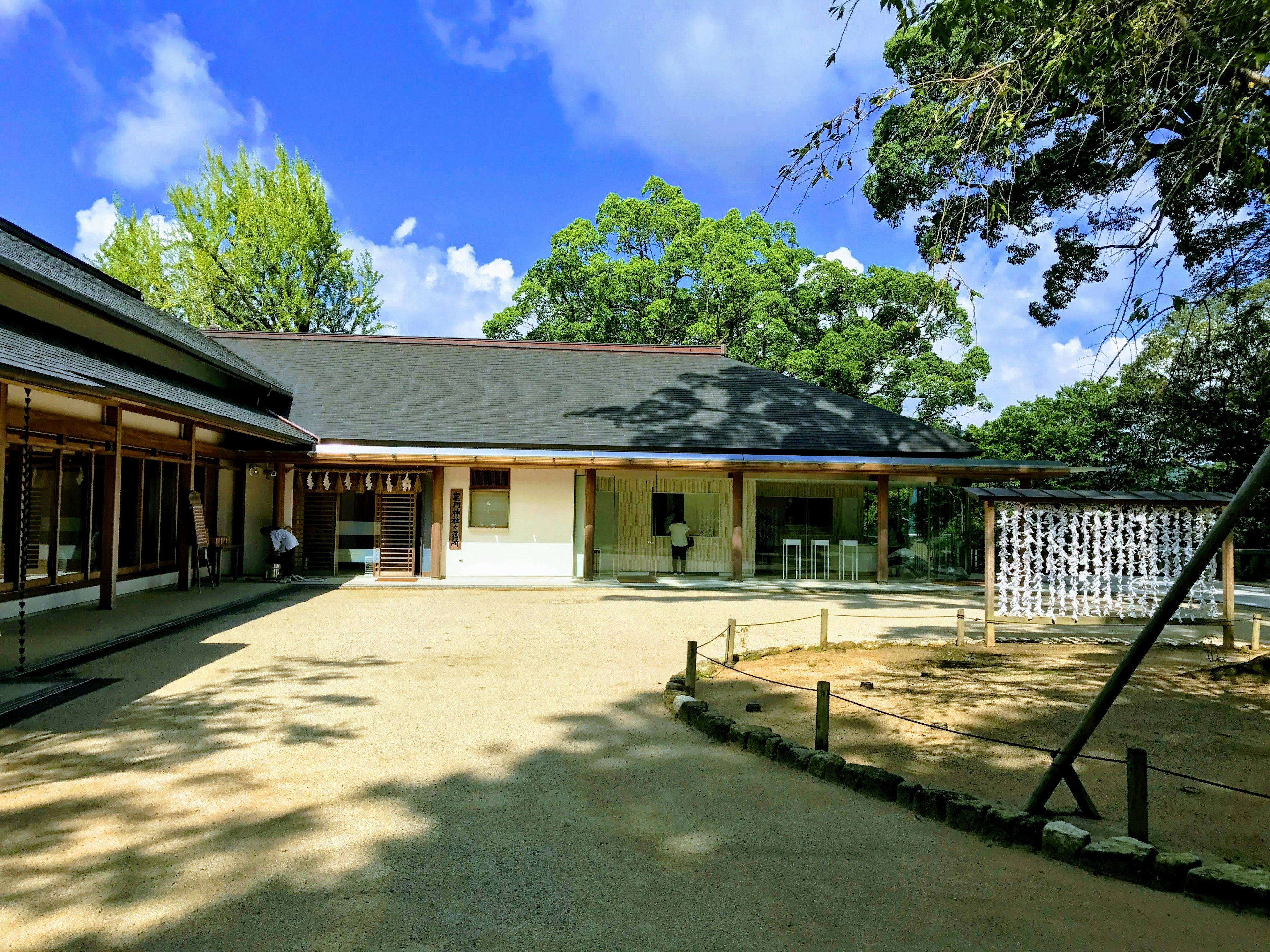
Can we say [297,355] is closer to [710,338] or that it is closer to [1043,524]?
[710,338]

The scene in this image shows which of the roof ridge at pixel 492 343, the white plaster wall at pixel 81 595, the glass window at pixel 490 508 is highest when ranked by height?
the roof ridge at pixel 492 343

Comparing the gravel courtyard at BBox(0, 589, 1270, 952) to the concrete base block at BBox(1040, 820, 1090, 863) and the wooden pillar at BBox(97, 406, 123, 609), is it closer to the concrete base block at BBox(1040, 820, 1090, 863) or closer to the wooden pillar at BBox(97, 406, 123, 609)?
the concrete base block at BBox(1040, 820, 1090, 863)

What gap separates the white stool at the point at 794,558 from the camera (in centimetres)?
1778

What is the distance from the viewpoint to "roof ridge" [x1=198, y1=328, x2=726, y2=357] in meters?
21.5

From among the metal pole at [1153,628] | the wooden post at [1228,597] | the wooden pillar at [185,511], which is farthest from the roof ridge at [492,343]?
the metal pole at [1153,628]

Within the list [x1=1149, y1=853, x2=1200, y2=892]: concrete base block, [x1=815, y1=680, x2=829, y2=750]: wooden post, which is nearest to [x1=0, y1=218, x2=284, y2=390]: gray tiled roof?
[x1=815, y1=680, x2=829, y2=750]: wooden post

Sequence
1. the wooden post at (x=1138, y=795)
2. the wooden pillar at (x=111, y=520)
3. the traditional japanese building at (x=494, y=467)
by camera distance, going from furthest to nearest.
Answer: the traditional japanese building at (x=494, y=467) < the wooden pillar at (x=111, y=520) < the wooden post at (x=1138, y=795)

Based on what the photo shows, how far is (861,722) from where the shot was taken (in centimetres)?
595

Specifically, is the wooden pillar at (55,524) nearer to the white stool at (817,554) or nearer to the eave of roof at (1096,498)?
the eave of roof at (1096,498)

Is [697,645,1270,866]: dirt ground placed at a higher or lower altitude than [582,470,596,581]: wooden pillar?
lower

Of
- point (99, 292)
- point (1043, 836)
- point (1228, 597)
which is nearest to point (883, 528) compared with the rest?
point (1228, 597)

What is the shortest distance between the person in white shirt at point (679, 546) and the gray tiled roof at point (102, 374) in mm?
7762

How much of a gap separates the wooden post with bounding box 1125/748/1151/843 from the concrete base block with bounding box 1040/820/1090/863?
0.21 metres

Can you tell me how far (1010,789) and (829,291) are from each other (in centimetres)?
2533
